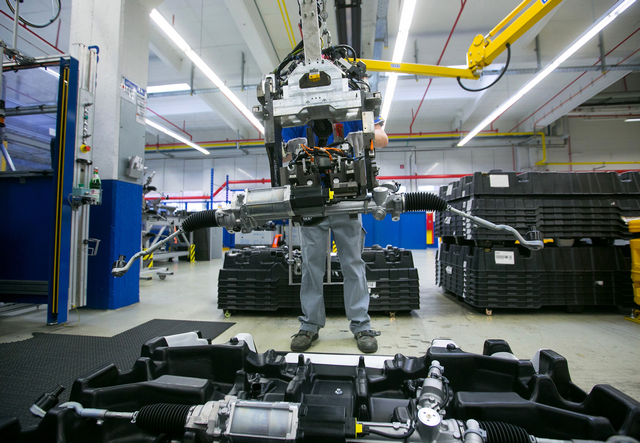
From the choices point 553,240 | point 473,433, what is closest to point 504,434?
point 473,433

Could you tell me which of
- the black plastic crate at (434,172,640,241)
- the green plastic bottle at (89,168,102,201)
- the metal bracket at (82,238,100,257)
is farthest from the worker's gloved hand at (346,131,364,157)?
the metal bracket at (82,238,100,257)

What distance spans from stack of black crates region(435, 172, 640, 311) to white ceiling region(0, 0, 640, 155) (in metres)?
4.22

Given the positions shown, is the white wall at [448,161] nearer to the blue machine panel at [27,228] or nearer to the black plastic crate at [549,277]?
the black plastic crate at [549,277]

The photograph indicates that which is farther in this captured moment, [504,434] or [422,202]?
[422,202]

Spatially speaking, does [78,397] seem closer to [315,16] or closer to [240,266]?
[315,16]

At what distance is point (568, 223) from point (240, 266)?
2903mm

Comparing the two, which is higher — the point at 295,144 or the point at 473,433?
the point at 295,144

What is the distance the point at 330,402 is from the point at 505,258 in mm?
2265

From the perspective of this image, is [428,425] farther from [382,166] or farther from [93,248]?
[382,166]

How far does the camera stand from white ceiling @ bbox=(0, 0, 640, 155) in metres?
5.21

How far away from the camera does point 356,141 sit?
1.05 m

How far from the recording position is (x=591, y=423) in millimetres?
590

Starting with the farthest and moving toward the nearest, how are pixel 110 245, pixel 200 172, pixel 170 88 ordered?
pixel 200 172, pixel 170 88, pixel 110 245

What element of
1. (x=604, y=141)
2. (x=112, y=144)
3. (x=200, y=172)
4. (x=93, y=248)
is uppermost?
(x=604, y=141)
